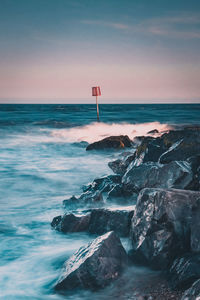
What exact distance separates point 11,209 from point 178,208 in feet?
11.4

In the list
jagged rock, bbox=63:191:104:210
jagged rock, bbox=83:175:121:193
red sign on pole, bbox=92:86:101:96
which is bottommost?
jagged rock, bbox=63:191:104:210

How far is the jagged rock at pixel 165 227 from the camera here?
2.72m

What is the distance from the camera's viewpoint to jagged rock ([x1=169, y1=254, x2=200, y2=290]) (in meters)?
2.29

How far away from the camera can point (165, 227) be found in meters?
2.77

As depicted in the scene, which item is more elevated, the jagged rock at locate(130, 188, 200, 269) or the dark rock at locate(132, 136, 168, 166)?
the dark rock at locate(132, 136, 168, 166)

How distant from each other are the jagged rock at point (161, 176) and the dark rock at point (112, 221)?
29.7 inches

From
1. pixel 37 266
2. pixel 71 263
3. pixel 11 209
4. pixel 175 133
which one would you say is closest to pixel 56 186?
pixel 11 209

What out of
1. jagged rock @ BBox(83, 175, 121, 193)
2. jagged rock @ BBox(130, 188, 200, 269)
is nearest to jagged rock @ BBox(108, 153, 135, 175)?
jagged rock @ BBox(83, 175, 121, 193)

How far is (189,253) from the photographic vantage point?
2533 millimetres

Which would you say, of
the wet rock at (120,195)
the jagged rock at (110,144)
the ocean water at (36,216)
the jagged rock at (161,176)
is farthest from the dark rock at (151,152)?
the jagged rock at (110,144)

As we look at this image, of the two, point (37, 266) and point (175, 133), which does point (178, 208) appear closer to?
point (37, 266)

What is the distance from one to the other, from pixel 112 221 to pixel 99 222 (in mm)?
206

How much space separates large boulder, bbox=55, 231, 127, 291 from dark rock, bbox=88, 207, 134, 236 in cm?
70

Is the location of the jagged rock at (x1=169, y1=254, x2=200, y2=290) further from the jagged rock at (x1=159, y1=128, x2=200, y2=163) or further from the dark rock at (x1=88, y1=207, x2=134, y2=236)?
the jagged rock at (x1=159, y1=128, x2=200, y2=163)
